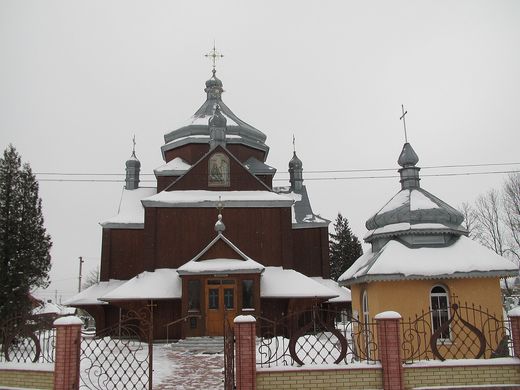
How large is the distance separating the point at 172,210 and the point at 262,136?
730cm

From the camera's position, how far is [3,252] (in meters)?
21.7

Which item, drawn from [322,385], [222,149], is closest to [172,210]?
[222,149]

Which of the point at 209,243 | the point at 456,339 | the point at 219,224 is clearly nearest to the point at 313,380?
the point at 456,339

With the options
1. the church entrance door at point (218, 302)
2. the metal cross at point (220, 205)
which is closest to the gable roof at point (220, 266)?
the church entrance door at point (218, 302)

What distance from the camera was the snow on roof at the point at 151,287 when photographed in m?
19.3

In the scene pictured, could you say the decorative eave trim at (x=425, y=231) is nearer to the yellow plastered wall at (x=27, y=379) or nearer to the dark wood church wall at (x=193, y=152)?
the yellow plastered wall at (x=27, y=379)

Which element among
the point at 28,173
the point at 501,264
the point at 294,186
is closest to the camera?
the point at 501,264

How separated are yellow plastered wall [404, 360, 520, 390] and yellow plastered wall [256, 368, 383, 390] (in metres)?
0.58

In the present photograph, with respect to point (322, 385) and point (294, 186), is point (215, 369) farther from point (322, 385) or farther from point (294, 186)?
point (294, 186)

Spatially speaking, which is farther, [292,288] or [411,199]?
[292,288]

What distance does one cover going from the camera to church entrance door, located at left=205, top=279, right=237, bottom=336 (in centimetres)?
1905

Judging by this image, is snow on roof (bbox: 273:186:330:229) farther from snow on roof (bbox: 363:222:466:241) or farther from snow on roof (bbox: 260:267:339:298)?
snow on roof (bbox: 363:222:466:241)

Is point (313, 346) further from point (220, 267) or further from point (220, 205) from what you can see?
point (220, 205)

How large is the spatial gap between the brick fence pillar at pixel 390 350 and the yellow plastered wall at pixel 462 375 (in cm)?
21
